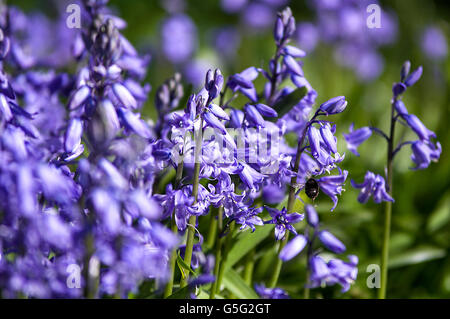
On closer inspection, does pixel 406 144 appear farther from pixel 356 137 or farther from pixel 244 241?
pixel 244 241

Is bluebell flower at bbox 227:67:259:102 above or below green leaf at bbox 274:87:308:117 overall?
above

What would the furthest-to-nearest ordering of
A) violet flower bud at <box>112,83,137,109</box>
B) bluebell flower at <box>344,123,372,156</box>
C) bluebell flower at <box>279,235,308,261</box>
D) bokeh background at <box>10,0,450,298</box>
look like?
bokeh background at <box>10,0,450,298</box> → bluebell flower at <box>344,123,372,156</box> → bluebell flower at <box>279,235,308,261</box> → violet flower bud at <box>112,83,137,109</box>

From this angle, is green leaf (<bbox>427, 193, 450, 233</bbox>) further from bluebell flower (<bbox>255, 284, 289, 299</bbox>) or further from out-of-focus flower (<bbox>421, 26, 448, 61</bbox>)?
out-of-focus flower (<bbox>421, 26, 448, 61</bbox>)

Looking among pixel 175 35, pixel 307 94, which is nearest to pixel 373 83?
pixel 175 35

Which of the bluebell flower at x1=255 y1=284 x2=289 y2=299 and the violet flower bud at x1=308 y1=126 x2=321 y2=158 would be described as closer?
the violet flower bud at x1=308 y1=126 x2=321 y2=158

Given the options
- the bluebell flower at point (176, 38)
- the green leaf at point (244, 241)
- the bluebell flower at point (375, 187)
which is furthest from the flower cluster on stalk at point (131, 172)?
the bluebell flower at point (176, 38)

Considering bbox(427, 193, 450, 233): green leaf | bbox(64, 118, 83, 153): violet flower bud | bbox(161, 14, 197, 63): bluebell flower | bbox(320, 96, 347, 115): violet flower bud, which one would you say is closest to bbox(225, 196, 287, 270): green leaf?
bbox(320, 96, 347, 115): violet flower bud
